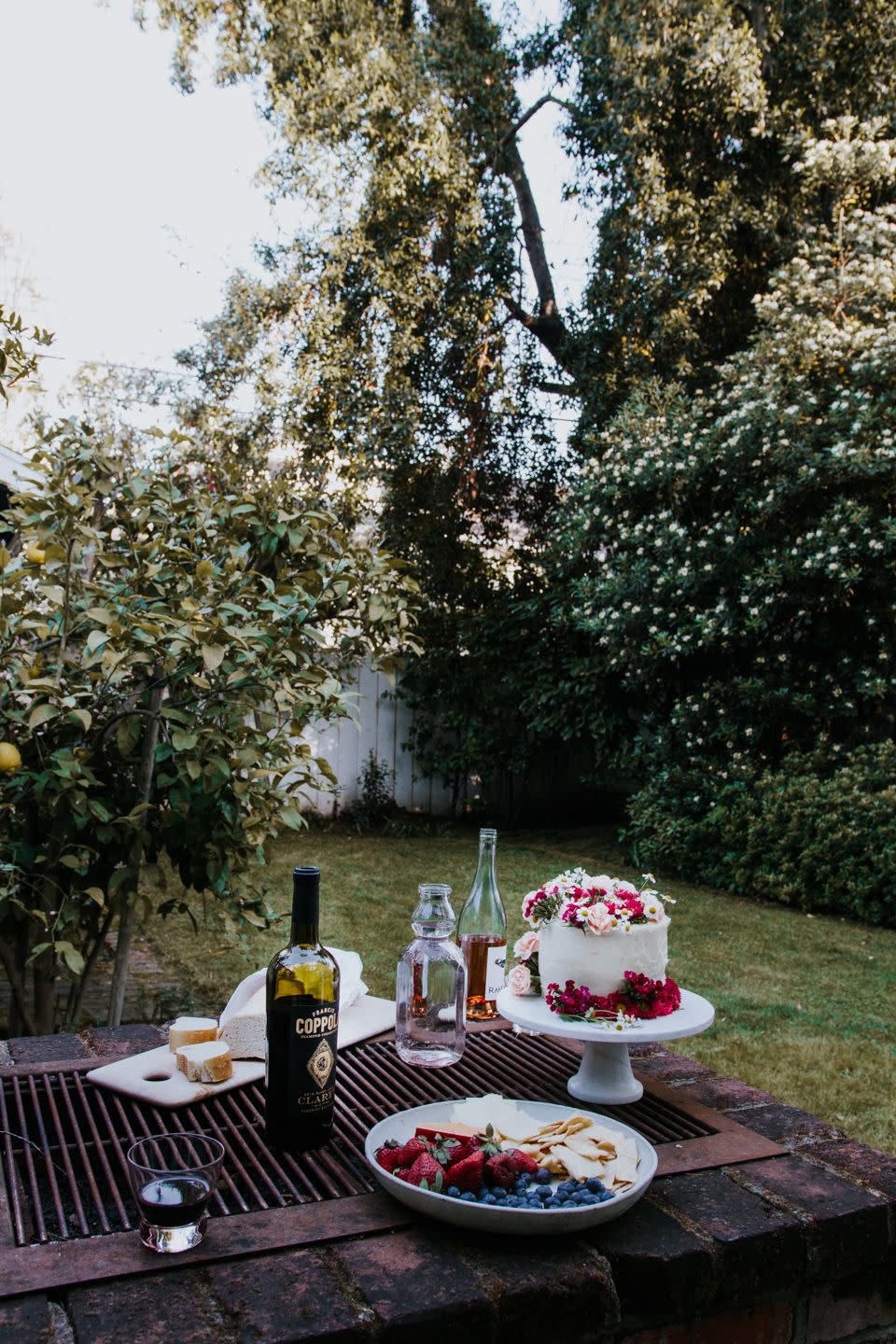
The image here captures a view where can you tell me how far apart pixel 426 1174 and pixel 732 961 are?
12.3ft

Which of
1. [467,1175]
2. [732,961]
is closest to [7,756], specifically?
[467,1175]

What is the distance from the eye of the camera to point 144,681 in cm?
251

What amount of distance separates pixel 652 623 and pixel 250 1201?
18.5 ft

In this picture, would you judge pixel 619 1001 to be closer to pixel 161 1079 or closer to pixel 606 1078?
pixel 606 1078

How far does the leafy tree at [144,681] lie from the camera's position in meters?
2.19

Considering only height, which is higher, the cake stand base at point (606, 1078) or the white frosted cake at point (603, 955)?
the white frosted cake at point (603, 955)

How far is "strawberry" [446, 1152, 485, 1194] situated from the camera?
106 cm

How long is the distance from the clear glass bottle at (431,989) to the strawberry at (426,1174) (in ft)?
1.41

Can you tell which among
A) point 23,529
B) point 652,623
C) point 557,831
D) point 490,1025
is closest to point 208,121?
point 652,623

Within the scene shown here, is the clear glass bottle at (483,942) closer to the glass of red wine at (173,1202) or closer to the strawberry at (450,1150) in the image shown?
the strawberry at (450,1150)

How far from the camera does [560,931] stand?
1.45 m

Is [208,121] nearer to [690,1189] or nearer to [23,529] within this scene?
[23,529]

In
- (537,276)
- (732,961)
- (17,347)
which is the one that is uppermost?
(537,276)

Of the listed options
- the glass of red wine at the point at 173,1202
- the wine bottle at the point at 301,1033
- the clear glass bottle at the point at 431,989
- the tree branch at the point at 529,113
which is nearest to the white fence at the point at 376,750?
the tree branch at the point at 529,113
